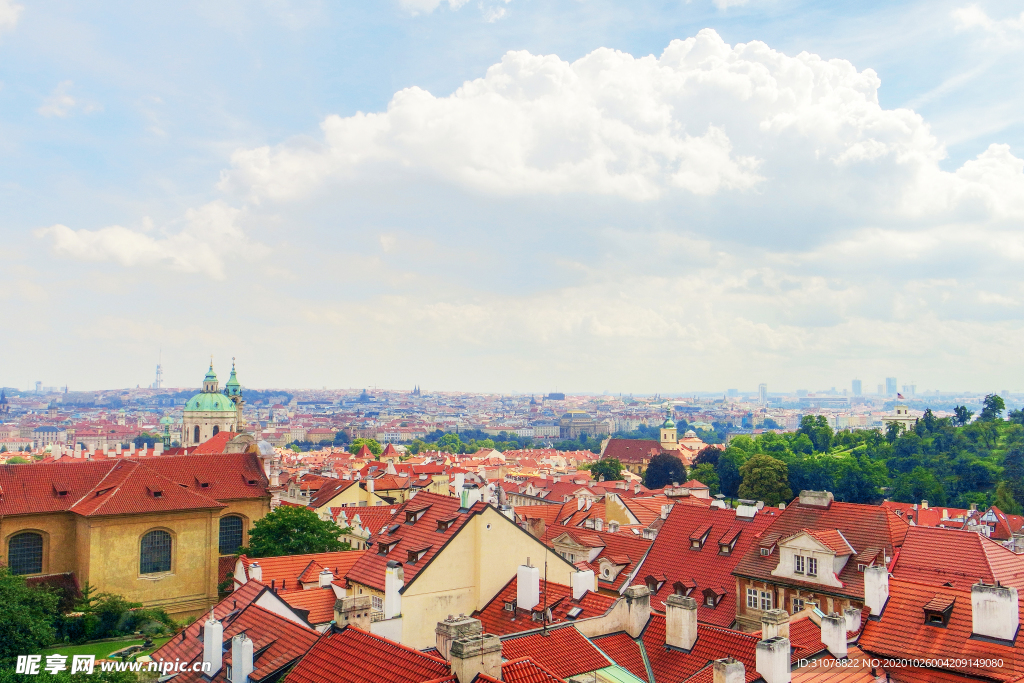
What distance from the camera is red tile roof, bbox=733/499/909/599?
3338 cm

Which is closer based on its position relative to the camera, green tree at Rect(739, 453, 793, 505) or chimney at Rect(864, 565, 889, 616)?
chimney at Rect(864, 565, 889, 616)

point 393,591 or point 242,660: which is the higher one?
point 393,591

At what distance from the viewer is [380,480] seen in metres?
92.3

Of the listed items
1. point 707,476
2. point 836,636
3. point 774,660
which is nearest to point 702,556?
point 836,636

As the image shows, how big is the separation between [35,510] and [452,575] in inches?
1322

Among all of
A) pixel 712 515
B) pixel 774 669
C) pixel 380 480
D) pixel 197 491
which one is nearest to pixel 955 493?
pixel 380 480

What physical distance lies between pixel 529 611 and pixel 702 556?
14.2 metres

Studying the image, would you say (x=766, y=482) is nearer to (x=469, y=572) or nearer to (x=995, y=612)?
(x=469, y=572)

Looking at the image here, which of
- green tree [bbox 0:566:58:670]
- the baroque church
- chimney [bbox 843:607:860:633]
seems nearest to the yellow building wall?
chimney [bbox 843:607:860:633]

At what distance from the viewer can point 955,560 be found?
3153 cm

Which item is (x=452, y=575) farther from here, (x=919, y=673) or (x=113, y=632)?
(x=113, y=632)

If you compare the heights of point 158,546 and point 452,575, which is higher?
point 452,575

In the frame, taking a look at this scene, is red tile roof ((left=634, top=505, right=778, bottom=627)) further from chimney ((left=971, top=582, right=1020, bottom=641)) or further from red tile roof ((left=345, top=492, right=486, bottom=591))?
chimney ((left=971, top=582, right=1020, bottom=641))

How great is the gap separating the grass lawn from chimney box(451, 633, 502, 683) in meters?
29.6
